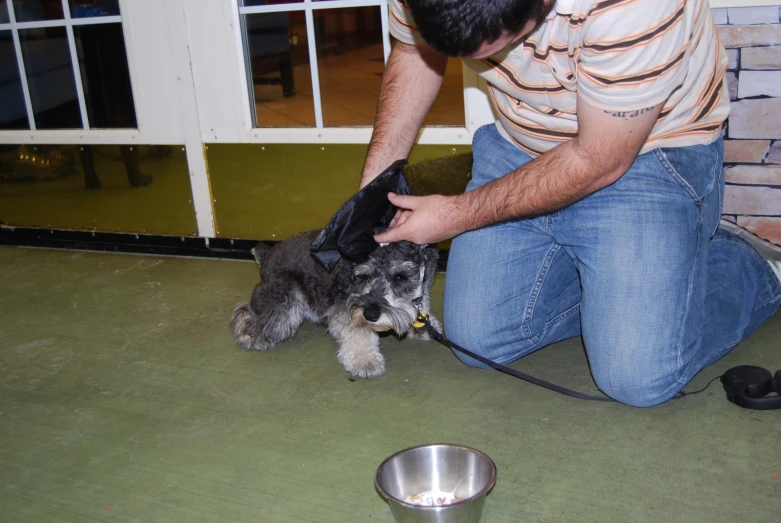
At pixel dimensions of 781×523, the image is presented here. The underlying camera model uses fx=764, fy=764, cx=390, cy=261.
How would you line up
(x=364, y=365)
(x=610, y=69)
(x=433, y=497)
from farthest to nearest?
(x=364, y=365) → (x=433, y=497) → (x=610, y=69)

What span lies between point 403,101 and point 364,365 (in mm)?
1026

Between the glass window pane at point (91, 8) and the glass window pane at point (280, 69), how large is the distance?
84 centimetres

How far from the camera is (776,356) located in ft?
9.45

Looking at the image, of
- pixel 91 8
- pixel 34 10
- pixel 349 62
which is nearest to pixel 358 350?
pixel 349 62

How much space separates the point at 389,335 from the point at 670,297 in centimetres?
131

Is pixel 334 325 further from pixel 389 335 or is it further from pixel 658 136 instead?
pixel 658 136

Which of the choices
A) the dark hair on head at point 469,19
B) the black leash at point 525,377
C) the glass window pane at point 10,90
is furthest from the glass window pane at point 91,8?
the dark hair on head at point 469,19

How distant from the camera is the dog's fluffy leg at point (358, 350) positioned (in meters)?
2.97

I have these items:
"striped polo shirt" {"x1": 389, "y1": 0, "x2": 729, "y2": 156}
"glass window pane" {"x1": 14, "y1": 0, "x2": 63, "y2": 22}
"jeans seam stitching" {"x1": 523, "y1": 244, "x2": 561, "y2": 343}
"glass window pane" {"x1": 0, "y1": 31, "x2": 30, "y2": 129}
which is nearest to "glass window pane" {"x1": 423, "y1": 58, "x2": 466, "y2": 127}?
"striped polo shirt" {"x1": 389, "y1": 0, "x2": 729, "y2": 156}

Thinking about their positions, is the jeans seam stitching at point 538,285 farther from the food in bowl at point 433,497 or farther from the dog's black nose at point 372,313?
the food in bowl at point 433,497

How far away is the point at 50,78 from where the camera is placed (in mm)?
4566

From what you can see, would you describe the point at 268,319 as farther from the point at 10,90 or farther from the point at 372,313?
the point at 10,90

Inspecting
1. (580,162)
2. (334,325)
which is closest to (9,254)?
(334,325)

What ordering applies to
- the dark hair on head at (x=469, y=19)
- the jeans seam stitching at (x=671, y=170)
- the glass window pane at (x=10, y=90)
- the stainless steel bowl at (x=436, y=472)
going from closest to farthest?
1. the dark hair on head at (x=469, y=19)
2. the stainless steel bowl at (x=436, y=472)
3. the jeans seam stitching at (x=671, y=170)
4. the glass window pane at (x=10, y=90)
